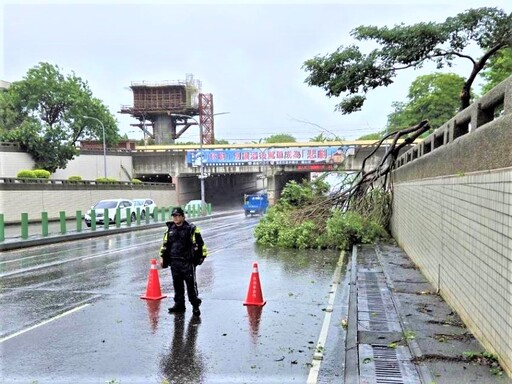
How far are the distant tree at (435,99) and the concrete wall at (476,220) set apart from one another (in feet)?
120

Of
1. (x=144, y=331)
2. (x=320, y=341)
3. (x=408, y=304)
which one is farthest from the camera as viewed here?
(x=408, y=304)

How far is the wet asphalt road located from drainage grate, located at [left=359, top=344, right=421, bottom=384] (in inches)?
12.6

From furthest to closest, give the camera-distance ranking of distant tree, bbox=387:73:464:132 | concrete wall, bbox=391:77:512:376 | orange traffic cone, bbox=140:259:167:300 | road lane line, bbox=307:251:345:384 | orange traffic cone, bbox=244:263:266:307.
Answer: distant tree, bbox=387:73:464:132, orange traffic cone, bbox=140:259:167:300, orange traffic cone, bbox=244:263:266:307, road lane line, bbox=307:251:345:384, concrete wall, bbox=391:77:512:376

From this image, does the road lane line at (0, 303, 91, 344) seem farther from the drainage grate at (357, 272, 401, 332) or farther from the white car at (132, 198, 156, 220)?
the white car at (132, 198, 156, 220)

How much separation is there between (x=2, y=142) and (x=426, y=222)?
36953 mm

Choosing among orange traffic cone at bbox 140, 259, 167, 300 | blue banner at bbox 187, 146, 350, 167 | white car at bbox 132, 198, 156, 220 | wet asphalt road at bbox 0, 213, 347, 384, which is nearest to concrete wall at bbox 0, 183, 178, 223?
white car at bbox 132, 198, 156, 220

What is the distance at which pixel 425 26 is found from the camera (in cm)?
1441

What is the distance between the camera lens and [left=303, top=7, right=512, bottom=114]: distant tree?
1438cm

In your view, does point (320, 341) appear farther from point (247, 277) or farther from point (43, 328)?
point (247, 277)

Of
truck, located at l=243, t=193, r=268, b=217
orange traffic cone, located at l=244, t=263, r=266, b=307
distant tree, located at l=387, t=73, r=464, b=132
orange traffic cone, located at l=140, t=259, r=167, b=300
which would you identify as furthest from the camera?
distant tree, located at l=387, t=73, r=464, b=132

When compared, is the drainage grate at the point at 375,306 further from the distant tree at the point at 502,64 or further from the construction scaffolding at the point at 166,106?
the construction scaffolding at the point at 166,106

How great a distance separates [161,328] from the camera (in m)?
6.82

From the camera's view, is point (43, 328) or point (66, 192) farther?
point (66, 192)

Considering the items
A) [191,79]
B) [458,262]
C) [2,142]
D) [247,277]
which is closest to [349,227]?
[247,277]
